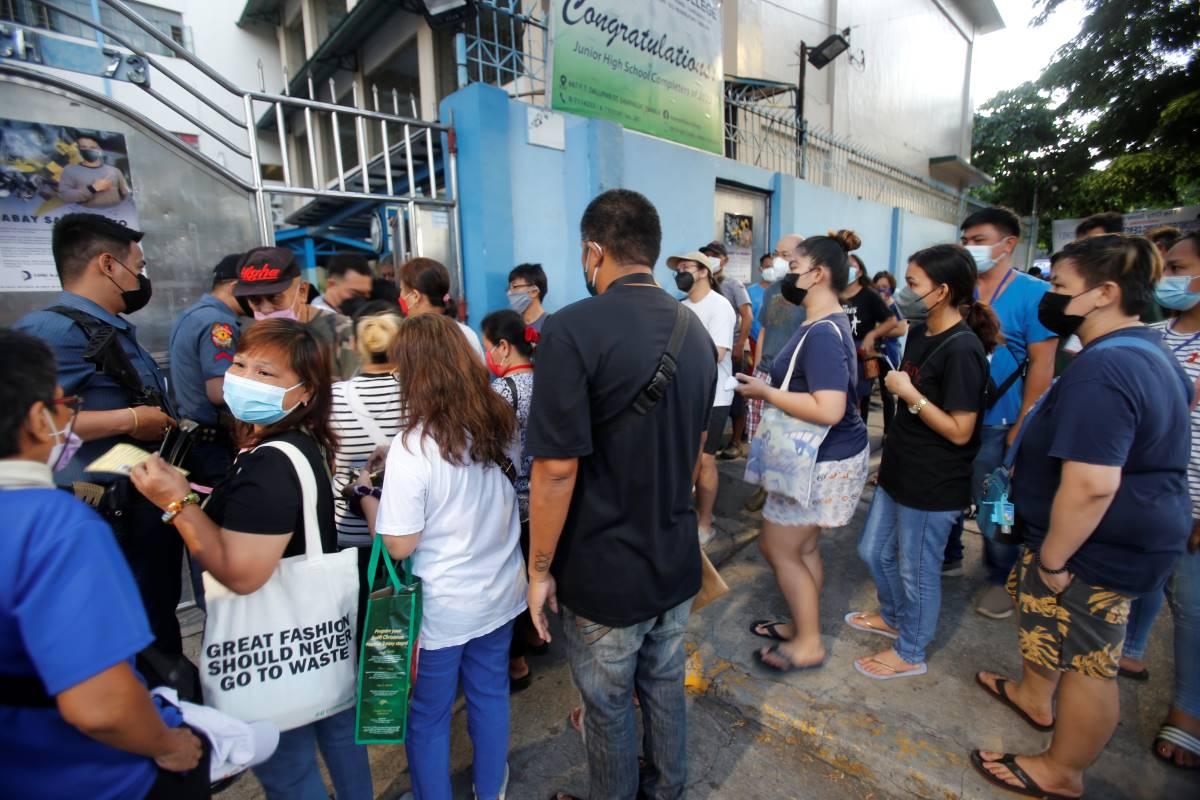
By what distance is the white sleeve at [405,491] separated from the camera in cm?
161

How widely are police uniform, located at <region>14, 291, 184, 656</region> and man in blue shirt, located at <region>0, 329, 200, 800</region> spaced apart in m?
1.21

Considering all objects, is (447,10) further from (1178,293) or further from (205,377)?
(1178,293)

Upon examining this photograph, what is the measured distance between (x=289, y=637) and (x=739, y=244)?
696 centimetres

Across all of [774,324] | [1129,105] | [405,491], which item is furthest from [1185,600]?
[1129,105]

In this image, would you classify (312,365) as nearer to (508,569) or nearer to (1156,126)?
(508,569)

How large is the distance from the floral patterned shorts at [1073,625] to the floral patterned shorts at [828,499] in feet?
2.08

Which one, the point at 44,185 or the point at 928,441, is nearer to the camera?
the point at 928,441

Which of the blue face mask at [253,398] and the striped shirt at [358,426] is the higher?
the blue face mask at [253,398]

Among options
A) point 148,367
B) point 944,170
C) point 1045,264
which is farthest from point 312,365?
point 944,170

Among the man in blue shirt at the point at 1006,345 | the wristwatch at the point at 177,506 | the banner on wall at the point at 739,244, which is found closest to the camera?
the wristwatch at the point at 177,506

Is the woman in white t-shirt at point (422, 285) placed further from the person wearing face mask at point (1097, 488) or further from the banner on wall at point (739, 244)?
the banner on wall at point (739, 244)

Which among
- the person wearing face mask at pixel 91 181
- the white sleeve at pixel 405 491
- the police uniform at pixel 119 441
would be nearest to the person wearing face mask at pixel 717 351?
the white sleeve at pixel 405 491

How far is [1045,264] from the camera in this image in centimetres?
719

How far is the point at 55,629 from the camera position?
891mm
